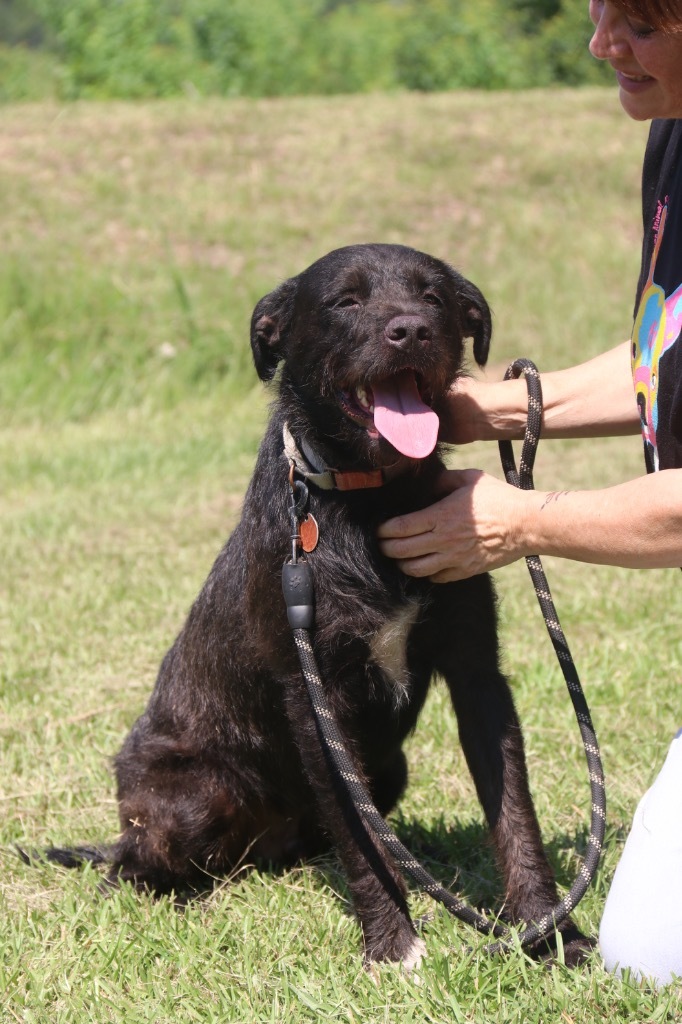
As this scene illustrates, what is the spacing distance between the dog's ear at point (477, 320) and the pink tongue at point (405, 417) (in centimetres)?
46

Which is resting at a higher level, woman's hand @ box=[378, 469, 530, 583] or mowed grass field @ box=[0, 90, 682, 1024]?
woman's hand @ box=[378, 469, 530, 583]

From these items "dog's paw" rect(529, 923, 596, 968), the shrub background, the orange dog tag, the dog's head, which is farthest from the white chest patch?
the shrub background

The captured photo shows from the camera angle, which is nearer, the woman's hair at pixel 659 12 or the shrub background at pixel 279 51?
the woman's hair at pixel 659 12

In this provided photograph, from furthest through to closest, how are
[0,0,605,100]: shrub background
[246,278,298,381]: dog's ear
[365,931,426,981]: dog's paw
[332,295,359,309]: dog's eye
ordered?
[0,0,605,100]: shrub background
[246,278,298,381]: dog's ear
[332,295,359,309]: dog's eye
[365,931,426,981]: dog's paw

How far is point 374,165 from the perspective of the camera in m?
15.5

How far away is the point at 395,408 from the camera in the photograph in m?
2.90

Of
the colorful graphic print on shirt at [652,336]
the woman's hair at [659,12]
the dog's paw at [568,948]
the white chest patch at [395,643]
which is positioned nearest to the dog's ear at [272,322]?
the white chest patch at [395,643]

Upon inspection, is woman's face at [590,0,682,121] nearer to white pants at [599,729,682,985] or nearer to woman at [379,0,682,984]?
woman at [379,0,682,984]

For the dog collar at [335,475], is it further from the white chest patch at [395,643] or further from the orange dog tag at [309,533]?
the white chest patch at [395,643]

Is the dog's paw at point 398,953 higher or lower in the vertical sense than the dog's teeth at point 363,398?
lower

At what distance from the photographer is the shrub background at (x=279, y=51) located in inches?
907

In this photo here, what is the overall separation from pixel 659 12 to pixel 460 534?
130 cm

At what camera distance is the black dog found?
2.85 m

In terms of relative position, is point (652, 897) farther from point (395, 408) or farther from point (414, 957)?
point (395, 408)
